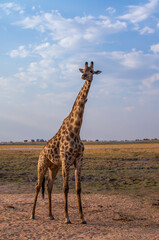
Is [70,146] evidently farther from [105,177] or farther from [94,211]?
[105,177]

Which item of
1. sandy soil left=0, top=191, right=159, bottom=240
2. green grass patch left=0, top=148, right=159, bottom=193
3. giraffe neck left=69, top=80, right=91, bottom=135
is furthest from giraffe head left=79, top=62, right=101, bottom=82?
green grass patch left=0, top=148, right=159, bottom=193

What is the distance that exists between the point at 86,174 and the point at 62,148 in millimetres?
9914

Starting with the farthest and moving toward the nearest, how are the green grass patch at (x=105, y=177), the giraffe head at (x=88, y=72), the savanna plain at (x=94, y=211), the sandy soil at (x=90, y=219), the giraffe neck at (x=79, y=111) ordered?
1. the green grass patch at (x=105, y=177)
2. the giraffe neck at (x=79, y=111)
3. the giraffe head at (x=88, y=72)
4. the savanna plain at (x=94, y=211)
5. the sandy soil at (x=90, y=219)

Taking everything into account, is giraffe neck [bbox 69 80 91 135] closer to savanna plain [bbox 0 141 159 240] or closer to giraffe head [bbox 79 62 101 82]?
giraffe head [bbox 79 62 101 82]

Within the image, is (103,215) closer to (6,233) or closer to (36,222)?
(36,222)

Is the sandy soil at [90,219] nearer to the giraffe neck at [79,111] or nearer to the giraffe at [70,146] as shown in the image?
the giraffe at [70,146]

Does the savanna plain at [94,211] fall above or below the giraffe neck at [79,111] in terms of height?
below

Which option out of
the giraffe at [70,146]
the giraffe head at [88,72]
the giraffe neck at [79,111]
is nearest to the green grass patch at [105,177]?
the giraffe at [70,146]

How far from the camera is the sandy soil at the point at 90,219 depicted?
6268 mm

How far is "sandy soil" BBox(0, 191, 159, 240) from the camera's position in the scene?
6.27 m

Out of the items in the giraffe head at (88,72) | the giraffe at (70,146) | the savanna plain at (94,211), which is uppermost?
Answer: the giraffe head at (88,72)

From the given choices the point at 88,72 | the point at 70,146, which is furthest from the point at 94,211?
the point at 88,72

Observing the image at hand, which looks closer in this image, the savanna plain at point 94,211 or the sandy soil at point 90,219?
the sandy soil at point 90,219

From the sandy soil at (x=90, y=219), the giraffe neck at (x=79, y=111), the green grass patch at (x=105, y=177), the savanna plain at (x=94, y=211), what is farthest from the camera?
the green grass patch at (x=105, y=177)
